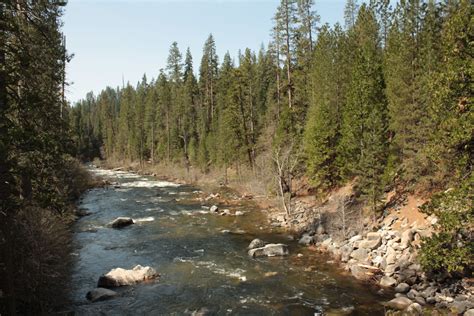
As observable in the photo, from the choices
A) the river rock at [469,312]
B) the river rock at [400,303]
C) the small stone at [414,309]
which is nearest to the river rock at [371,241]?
the river rock at [400,303]

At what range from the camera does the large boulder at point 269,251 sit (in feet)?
67.3

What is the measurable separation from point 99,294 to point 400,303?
12.0 meters

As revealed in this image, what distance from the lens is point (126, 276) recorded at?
1669 cm

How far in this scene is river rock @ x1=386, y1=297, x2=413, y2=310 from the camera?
45.1ft

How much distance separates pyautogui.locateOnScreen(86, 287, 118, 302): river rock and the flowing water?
0.27 meters

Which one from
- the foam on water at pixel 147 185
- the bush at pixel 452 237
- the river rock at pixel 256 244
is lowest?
the river rock at pixel 256 244

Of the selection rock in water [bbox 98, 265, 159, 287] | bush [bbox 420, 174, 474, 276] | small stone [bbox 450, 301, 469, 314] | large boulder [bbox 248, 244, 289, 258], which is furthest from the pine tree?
rock in water [bbox 98, 265, 159, 287]

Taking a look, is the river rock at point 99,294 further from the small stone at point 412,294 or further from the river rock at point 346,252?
the small stone at point 412,294

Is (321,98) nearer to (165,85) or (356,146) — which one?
(356,146)

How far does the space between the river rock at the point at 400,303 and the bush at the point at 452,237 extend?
4.93ft

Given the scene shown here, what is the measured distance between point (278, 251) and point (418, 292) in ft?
25.7

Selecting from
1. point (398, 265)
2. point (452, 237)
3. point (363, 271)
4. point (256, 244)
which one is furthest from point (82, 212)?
point (452, 237)

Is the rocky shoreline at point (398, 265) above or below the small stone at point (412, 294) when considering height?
above

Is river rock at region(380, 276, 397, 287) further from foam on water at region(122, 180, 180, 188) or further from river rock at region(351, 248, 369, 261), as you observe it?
foam on water at region(122, 180, 180, 188)
